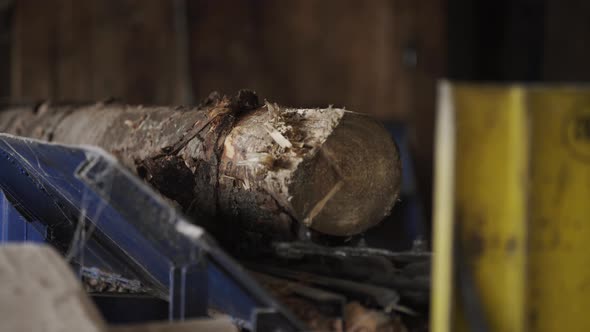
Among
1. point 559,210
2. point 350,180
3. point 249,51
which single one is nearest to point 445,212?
point 559,210

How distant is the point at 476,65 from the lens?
26.7 ft

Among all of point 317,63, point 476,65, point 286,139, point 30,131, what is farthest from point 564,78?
point 286,139

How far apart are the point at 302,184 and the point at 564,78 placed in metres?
5.97

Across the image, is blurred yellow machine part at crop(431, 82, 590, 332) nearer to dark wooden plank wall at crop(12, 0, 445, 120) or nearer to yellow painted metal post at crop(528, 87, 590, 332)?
yellow painted metal post at crop(528, 87, 590, 332)

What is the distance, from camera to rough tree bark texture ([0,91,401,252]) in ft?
7.71

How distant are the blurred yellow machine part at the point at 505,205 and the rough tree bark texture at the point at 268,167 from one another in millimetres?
704

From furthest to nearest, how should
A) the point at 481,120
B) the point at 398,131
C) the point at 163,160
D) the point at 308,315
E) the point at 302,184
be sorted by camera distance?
the point at 398,131, the point at 163,160, the point at 302,184, the point at 308,315, the point at 481,120

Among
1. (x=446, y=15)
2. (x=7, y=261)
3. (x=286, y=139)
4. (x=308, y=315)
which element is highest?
(x=446, y=15)

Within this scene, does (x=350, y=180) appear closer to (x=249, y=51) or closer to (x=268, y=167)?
(x=268, y=167)

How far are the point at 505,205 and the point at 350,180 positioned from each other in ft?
2.60

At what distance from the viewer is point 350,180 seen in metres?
2.42

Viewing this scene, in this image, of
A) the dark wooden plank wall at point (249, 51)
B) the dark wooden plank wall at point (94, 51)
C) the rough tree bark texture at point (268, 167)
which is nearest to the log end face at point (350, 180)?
the rough tree bark texture at point (268, 167)

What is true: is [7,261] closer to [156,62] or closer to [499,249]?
[499,249]

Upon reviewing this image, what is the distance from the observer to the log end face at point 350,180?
7.70 feet
